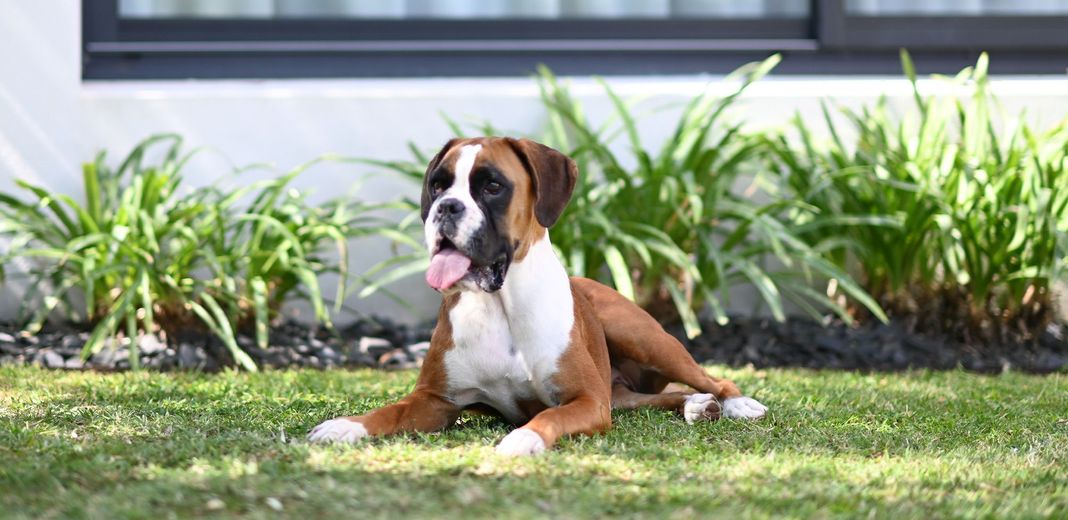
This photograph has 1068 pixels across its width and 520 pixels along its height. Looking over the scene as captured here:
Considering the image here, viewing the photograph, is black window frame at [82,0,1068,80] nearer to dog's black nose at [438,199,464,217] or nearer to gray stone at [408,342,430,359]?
gray stone at [408,342,430,359]

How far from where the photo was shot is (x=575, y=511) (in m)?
2.79

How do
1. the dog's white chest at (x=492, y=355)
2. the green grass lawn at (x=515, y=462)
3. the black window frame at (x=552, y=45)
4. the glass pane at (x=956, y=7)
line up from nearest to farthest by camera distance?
1. the green grass lawn at (x=515, y=462)
2. the dog's white chest at (x=492, y=355)
3. the black window frame at (x=552, y=45)
4. the glass pane at (x=956, y=7)

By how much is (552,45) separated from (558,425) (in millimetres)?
4380

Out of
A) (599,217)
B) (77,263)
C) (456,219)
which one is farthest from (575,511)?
(77,263)

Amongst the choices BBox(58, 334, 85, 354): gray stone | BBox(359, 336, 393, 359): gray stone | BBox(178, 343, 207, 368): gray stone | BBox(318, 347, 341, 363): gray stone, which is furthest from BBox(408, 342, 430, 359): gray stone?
BBox(58, 334, 85, 354): gray stone

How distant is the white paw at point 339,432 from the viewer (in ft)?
11.8

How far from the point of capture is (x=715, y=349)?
629 centimetres

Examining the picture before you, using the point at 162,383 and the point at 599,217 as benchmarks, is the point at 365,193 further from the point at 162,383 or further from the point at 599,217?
the point at 162,383

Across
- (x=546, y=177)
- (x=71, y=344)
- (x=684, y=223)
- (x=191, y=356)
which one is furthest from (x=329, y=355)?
(x=546, y=177)

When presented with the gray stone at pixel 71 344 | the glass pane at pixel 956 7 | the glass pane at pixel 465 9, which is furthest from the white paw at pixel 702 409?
the glass pane at pixel 956 7

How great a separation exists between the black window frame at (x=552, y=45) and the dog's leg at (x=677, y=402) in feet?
10.7

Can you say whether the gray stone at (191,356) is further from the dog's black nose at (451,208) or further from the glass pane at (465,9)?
the glass pane at (465,9)

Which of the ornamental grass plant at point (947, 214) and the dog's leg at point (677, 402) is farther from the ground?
the ornamental grass plant at point (947, 214)

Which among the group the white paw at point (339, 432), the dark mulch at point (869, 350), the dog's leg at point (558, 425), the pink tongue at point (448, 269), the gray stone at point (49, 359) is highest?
the pink tongue at point (448, 269)
